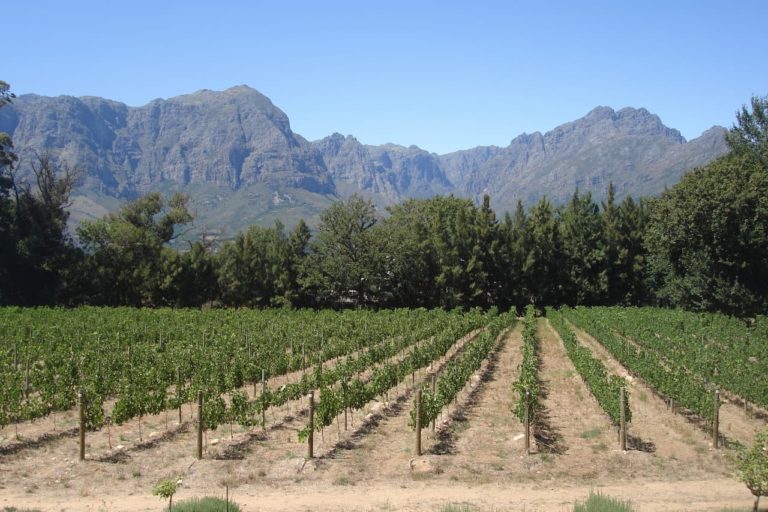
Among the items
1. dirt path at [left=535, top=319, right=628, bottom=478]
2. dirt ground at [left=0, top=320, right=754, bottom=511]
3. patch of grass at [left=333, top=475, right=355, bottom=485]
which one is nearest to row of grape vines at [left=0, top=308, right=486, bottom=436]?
dirt ground at [left=0, top=320, right=754, bottom=511]

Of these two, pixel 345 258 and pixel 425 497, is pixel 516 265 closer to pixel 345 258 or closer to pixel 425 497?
pixel 345 258

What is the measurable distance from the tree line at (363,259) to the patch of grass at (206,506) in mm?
38760

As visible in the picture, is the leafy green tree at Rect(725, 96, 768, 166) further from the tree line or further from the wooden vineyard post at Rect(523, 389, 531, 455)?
the wooden vineyard post at Rect(523, 389, 531, 455)

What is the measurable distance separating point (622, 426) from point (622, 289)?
41.9 m

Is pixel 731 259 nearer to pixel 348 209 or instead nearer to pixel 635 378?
pixel 635 378

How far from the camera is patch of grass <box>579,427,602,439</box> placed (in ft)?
48.7

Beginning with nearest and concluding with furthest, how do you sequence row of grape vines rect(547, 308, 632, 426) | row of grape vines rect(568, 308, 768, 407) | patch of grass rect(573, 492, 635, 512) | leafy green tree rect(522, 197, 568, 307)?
patch of grass rect(573, 492, 635, 512) → row of grape vines rect(547, 308, 632, 426) → row of grape vines rect(568, 308, 768, 407) → leafy green tree rect(522, 197, 568, 307)

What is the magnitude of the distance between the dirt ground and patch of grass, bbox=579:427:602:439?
7 cm

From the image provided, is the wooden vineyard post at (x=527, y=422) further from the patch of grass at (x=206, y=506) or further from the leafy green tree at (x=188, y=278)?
the leafy green tree at (x=188, y=278)

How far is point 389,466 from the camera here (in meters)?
12.7

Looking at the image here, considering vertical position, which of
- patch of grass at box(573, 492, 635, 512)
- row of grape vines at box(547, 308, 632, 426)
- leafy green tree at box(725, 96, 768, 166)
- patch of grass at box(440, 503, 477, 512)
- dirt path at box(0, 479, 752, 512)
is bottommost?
dirt path at box(0, 479, 752, 512)

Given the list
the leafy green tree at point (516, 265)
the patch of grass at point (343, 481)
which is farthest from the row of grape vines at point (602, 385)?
the leafy green tree at point (516, 265)

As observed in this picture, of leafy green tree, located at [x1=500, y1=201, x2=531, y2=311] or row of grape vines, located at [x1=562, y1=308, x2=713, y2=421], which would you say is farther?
leafy green tree, located at [x1=500, y1=201, x2=531, y2=311]

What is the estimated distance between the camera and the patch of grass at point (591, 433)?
14.9m
